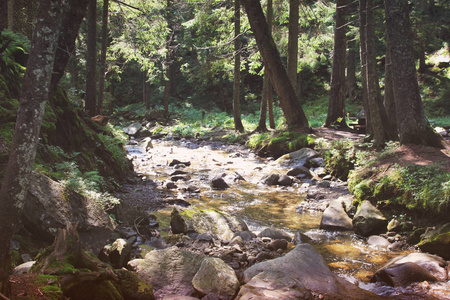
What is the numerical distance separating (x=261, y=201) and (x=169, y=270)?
4892mm

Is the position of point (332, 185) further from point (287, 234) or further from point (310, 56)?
point (310, 56)

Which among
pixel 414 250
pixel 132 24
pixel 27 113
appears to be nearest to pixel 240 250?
pixel 414 250

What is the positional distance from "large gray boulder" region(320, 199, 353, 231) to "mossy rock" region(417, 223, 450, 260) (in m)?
1.49

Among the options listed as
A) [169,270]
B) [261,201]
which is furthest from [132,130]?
[169,270]

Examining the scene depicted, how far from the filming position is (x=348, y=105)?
95.4ft

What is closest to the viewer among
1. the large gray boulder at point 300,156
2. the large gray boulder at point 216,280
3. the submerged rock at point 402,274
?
the large gray boulder at point 216,280

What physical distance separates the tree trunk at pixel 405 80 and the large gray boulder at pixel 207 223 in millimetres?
4824

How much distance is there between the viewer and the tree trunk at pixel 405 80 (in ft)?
26.8

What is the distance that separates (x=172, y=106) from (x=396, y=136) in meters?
30.4

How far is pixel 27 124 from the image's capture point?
2934mm

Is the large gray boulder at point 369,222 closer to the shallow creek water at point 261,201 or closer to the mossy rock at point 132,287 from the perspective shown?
the shallow creek water at point 261,201

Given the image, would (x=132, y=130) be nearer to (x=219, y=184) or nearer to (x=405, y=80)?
(x=219, y=184)

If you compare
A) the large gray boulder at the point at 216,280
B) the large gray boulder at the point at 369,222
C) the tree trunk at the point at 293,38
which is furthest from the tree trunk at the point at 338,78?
the large gray boulder at the point at 216,280

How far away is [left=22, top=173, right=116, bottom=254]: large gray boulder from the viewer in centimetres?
437
